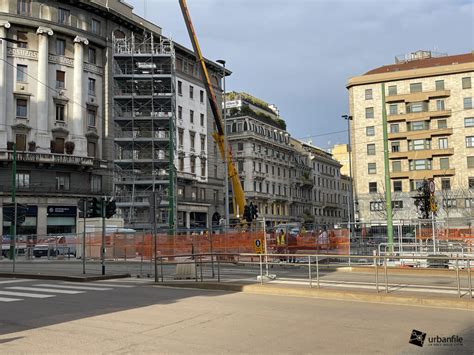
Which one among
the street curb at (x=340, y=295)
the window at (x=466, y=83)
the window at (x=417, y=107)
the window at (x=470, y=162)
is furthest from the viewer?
the window at (x=417, y=107)

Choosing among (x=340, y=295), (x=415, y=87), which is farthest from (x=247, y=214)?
(x=415, y=87)

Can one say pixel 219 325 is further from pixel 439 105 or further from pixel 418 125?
pixel 439 105

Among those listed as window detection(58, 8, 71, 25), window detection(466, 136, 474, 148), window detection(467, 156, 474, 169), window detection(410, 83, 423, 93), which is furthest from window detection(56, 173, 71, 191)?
window detection(466, 136, 474, 148)

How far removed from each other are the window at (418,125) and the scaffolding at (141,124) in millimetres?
33879

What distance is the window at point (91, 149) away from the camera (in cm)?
5371

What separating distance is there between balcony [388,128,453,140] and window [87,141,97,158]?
3979 cm

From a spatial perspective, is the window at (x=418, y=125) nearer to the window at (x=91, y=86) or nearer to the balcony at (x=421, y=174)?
the balcony at (x=421, y=174)

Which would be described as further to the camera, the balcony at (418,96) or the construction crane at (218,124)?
the balcony at (418,96)

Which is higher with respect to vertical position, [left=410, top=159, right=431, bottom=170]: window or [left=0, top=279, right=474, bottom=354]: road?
[left=410, top=159, right=431, bottom=170]: window

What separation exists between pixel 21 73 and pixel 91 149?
9.91 meters

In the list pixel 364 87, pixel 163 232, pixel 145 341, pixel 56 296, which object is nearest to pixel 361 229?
pixel 163 232

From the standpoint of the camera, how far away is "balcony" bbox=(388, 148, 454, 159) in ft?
223

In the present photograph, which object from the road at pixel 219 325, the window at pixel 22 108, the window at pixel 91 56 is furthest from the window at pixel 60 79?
the road at pixel 219 325

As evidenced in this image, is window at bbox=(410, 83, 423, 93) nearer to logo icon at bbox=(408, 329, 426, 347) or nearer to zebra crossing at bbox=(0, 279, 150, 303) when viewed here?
zebra crossing at bbox=(0, 279, 150, 303)
